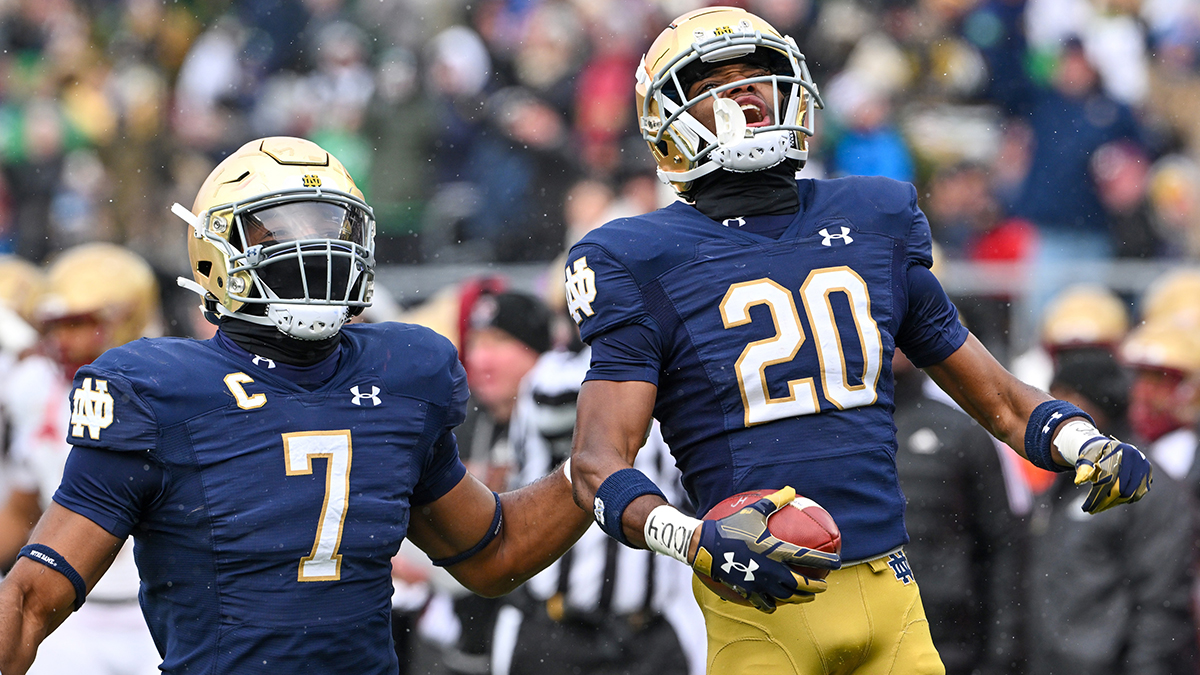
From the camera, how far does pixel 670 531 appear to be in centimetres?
293

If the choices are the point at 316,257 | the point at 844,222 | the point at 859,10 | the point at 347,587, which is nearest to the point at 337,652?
the point at 347,587

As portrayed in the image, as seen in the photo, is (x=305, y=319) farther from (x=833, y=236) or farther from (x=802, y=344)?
(x=833, y=236)

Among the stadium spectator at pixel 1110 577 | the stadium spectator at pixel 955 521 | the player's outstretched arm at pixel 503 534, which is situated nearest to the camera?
the player's outstretched arm at pixel 503 534

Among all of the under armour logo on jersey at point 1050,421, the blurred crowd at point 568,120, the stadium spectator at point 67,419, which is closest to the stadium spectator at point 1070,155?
the blurred crowd at point 568,120

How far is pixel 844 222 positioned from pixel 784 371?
0.41 meters

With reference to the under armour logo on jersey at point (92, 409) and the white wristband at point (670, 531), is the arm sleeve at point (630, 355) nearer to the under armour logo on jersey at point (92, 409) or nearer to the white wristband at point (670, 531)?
the white wristband at point (670, 531)

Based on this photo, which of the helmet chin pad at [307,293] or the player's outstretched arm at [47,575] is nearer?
the player's outstretched arm at [47,575]

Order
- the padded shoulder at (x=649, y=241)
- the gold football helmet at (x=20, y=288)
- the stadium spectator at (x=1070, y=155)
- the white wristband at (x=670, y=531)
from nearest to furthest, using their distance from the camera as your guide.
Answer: the white wristband at (x=670, y=531)
the padded shoulder at (x=649, y=241)
the gold football helmet at (x=20, y=288)
the stadium spectator at (x=1070, y=155)

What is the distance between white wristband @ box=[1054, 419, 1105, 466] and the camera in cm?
325

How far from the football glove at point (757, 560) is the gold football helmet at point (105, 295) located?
14.5ft

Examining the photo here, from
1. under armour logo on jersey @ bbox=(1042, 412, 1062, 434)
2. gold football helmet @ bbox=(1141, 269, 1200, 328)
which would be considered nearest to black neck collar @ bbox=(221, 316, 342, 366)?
under armour logo on jersey @ bbox=(1042, 412, 1062, 434)

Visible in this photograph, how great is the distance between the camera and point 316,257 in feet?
10.6

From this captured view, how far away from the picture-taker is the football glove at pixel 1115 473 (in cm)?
316

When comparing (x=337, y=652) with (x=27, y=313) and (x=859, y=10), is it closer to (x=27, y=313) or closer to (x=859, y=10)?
(x=27, y=313)
